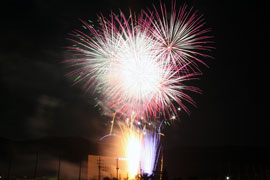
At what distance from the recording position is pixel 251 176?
35.4 m

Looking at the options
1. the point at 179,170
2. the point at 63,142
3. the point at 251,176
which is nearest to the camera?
the point at 251,176

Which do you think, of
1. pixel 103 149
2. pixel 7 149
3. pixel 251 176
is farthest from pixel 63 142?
pixel 251 176

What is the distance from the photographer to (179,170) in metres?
67.8

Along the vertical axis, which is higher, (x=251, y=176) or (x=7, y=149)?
(x=7, y=149)

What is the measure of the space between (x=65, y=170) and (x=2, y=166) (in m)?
7.32

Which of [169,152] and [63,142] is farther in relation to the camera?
[169,152]

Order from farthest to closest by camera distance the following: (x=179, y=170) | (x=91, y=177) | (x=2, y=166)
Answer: (x=179, y=170)
(x=2, y=166)
(x=91, y=177)

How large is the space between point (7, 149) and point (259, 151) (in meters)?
54.0

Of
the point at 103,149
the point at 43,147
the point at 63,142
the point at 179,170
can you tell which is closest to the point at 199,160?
the point at 179,170

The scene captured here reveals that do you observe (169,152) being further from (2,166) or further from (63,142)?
(2,166)

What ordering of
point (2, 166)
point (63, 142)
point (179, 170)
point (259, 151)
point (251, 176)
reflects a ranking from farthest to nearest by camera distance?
1. point (179, 170)
2. point (259, 151)
3. point (63, 142)
4. point (251, 176)
5. point (2, 166)

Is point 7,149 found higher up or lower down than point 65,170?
higher up

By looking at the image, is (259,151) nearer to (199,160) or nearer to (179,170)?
(199,160)

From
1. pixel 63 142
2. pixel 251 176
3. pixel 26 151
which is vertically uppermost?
pixel 63 142
